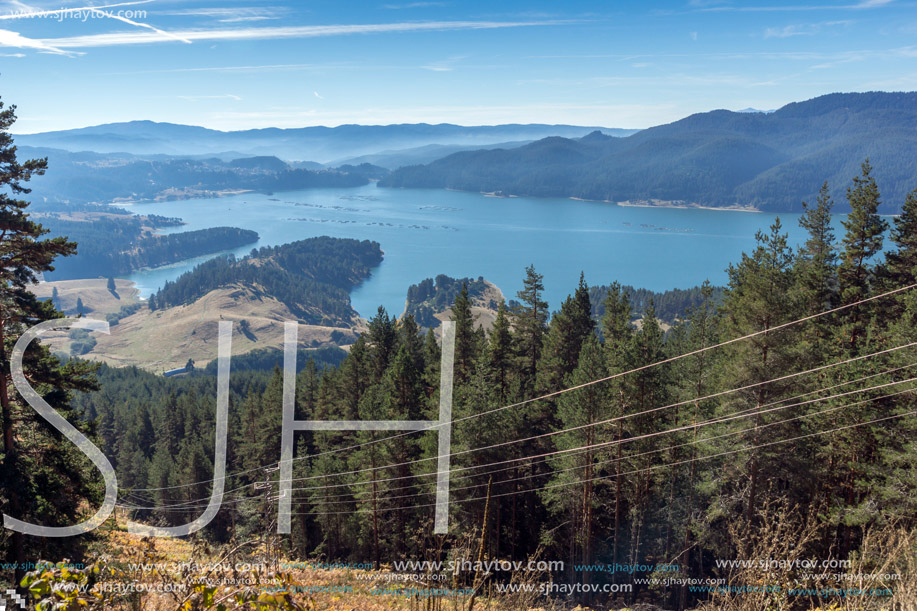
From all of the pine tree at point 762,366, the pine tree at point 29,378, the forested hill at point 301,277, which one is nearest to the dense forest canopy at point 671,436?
the pine tree at point 762,366

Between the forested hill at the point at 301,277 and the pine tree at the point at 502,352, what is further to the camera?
the forested hill at the point at 301,277

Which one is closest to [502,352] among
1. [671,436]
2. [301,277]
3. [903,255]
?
[671,436]

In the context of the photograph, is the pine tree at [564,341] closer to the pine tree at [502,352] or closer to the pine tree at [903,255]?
the pine tree at [502,352]

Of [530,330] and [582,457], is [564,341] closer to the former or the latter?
[530,330]

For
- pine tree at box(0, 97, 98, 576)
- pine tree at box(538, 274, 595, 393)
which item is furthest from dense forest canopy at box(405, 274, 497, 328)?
pine tree at box(0, 97, 98, 576)

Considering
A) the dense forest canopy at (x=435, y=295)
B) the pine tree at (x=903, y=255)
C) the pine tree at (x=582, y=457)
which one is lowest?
the dense forest canopy at (x=435, y=295)

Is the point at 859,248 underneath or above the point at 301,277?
above
